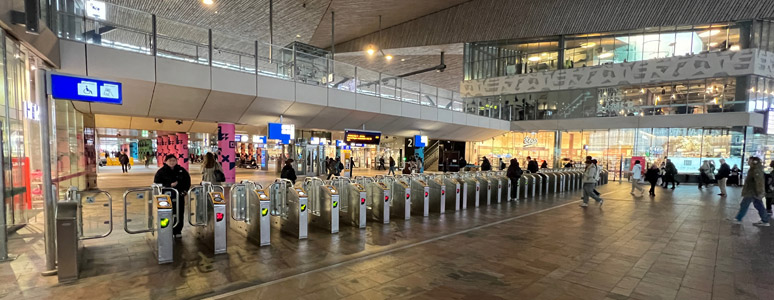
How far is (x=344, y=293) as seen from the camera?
3.79 m

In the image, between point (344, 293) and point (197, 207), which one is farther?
point (197, 207)

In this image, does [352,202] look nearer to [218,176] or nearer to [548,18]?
[218,176]

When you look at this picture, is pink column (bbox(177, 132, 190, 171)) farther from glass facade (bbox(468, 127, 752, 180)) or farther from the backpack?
the backpack

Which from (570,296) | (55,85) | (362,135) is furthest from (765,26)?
(55,85)

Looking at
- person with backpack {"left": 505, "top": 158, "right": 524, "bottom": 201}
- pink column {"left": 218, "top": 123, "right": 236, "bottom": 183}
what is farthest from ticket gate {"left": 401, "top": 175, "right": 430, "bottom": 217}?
pink column {"left": 218, "top": 123, "right": 236, "bottom": 183}

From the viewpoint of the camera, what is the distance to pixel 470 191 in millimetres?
10000

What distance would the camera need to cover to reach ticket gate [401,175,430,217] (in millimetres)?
8336

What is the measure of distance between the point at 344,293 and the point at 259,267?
57.2 inches

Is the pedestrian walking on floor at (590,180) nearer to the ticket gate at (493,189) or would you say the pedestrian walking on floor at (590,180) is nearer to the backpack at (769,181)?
the ticket gate at (493,189)

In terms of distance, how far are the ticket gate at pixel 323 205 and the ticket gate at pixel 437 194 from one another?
3.13 m

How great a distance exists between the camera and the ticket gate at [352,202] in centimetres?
690

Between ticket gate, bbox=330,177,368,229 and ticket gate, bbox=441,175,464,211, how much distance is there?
291 cm

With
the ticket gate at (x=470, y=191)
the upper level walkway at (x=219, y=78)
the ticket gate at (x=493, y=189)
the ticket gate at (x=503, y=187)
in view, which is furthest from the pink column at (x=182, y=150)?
the ticket gate at (x=503, y=187)

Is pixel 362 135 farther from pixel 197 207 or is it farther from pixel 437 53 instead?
pixel 437 53
